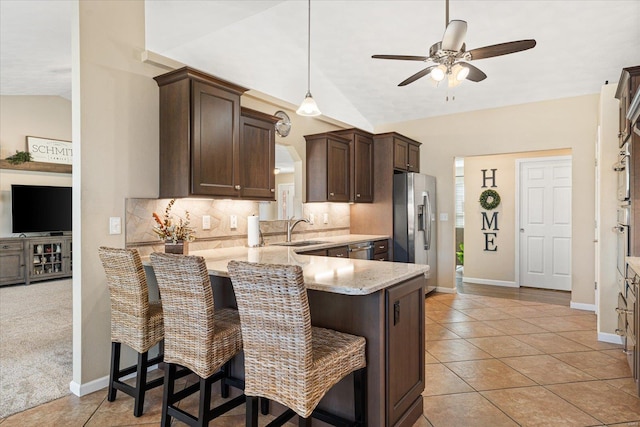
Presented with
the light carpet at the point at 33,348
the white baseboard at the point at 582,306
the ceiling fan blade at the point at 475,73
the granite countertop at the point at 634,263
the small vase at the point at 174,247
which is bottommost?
the light carpet at the point at 33,348

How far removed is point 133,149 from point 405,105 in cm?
403

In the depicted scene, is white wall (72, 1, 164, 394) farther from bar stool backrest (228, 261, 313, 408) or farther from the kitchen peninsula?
bar stool backrest (228, 261, 313, 408)

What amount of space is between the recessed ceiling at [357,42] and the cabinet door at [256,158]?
0.81 metres

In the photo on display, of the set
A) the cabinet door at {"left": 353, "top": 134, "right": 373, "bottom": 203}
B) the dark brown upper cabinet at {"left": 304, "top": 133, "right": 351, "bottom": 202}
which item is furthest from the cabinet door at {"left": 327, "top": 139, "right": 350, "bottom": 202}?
the cabinet door at {"left": 353, "top": 134, "right": 373, "bottom": 203}

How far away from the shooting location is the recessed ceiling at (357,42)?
3594 millimetres

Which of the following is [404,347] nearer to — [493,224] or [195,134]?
[195,134]

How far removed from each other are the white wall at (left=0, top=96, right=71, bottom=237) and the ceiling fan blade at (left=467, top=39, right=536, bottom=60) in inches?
→ 285

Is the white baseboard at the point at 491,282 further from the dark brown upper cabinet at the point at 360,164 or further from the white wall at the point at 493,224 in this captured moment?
the dark brown upper cabinet at the point at 360,164

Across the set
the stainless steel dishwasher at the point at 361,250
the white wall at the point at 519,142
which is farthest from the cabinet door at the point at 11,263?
the white wall at the point at 519,142

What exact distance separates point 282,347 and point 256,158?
234cm

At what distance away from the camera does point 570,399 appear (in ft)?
8.14

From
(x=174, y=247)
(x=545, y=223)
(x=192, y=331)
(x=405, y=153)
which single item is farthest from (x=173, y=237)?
(x=545, y=223)

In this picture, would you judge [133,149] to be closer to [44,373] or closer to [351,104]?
[44,373]

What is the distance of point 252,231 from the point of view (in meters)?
3.69
